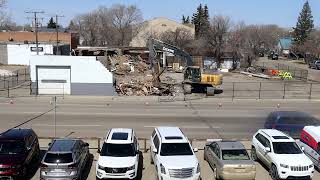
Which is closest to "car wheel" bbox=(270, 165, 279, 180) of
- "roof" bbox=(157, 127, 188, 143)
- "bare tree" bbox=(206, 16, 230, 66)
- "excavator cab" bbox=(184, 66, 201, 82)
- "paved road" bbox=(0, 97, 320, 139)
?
"roof" bbox=(157, 127, 188, 143)

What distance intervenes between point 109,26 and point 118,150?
135 metres

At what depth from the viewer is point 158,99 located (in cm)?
4419

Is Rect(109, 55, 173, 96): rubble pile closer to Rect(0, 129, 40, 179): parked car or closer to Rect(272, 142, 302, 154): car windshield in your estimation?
Rect(0, 129, 40, 179): parked car

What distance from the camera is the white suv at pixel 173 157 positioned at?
17.8m

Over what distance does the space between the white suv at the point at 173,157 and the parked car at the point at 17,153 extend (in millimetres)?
5448

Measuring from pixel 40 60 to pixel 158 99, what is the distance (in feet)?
40.9

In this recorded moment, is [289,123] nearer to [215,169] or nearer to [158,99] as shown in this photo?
[215,169]

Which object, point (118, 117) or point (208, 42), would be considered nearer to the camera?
point (118, 117)

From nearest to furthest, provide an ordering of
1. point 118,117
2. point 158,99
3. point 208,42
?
point 118,117
point 158,99
point 208,42

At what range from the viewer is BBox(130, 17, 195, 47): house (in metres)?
114

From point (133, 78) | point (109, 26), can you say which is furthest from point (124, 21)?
point (133, 78)

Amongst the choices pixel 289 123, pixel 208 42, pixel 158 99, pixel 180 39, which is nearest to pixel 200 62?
pixel 208 42

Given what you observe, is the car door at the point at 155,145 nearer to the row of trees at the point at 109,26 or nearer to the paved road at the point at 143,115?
the paved road at the point at 143,115

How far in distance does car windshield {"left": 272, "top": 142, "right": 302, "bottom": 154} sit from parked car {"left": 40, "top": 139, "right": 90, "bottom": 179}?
857 centimetres
